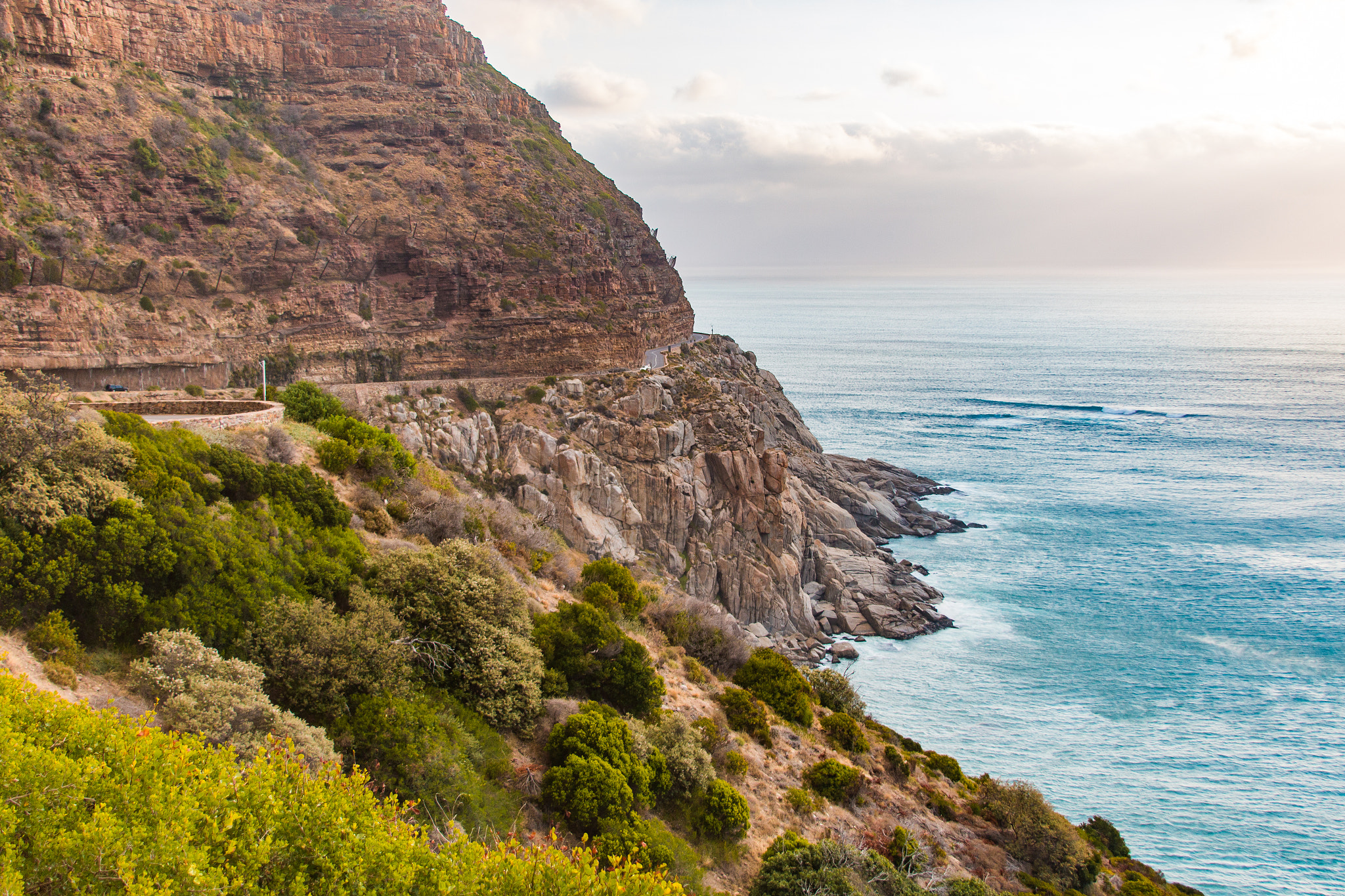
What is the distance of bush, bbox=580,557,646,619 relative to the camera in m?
25.3

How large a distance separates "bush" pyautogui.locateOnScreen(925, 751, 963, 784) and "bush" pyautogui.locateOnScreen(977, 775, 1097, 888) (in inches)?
76.9

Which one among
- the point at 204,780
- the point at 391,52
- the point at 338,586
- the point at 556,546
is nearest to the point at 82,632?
the point at 338,586

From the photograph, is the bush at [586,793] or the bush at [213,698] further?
the bush at [586,793]

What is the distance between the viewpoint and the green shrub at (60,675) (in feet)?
40.6

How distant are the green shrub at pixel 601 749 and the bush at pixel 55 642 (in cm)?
830

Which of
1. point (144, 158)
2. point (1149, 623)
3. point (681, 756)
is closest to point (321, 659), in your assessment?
point (681, 756)

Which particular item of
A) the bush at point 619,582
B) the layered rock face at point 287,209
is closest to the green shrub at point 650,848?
the bush at point 619,582

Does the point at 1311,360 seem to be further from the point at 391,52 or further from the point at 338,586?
the point at 338,586

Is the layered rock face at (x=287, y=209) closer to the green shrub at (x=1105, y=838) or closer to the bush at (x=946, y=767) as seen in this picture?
the bush at (x=946, y=767)

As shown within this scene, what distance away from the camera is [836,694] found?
26375 mm

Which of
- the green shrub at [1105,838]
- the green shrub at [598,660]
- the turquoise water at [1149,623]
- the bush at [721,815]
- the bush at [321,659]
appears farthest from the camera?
the turquoise water at [1149,623]

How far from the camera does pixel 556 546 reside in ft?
96.7

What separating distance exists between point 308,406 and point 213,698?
698 inches

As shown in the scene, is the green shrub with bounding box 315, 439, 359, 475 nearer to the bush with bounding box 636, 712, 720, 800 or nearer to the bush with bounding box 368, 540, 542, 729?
the bush with bounding box 368, 540, 542, 729
